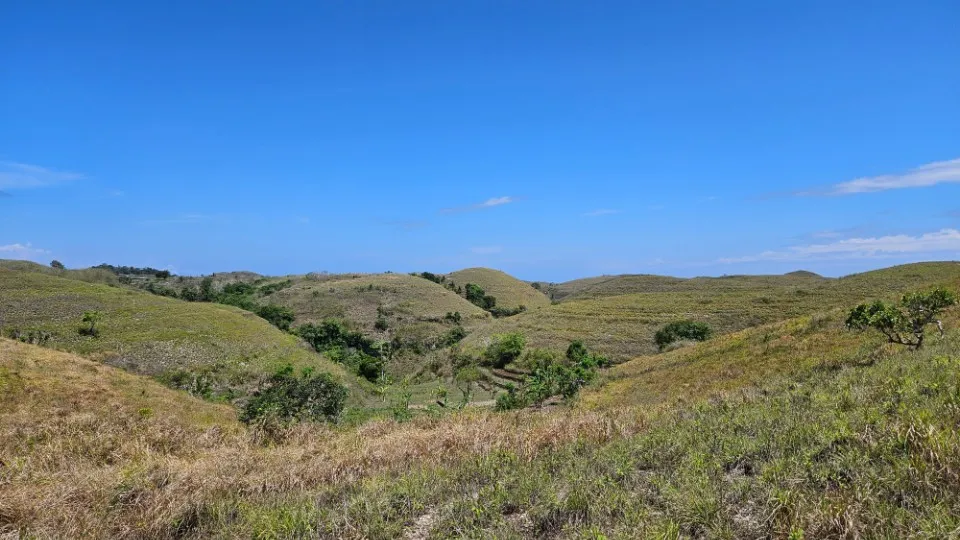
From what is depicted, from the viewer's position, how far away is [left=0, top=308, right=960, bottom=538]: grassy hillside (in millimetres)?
4125

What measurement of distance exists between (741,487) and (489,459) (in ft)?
9.23

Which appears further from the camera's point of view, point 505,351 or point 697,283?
point 697,283

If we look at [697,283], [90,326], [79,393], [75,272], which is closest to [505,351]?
[90,326]

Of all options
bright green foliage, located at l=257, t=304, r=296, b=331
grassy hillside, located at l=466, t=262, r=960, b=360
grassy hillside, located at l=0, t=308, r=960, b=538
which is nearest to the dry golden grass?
bright green foliage, located at l=257, t=304, r=296, b=331

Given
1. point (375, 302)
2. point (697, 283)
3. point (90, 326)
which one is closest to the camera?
point (90, 326)

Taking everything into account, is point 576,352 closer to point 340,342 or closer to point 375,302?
point 340,342

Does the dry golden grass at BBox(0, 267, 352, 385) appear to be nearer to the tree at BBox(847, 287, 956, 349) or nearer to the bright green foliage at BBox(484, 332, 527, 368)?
the bright green foliage at BBox(484, 332, 527, 368)

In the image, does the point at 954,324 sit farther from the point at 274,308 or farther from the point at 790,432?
the point at 274,308

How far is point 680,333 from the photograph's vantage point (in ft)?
193

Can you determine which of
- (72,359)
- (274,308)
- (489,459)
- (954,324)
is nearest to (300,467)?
(489,459)

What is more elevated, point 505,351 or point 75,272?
point 75,272

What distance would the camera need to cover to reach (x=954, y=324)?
58.0ft

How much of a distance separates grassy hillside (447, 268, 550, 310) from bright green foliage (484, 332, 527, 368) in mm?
73241

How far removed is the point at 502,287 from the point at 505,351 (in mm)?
98265
